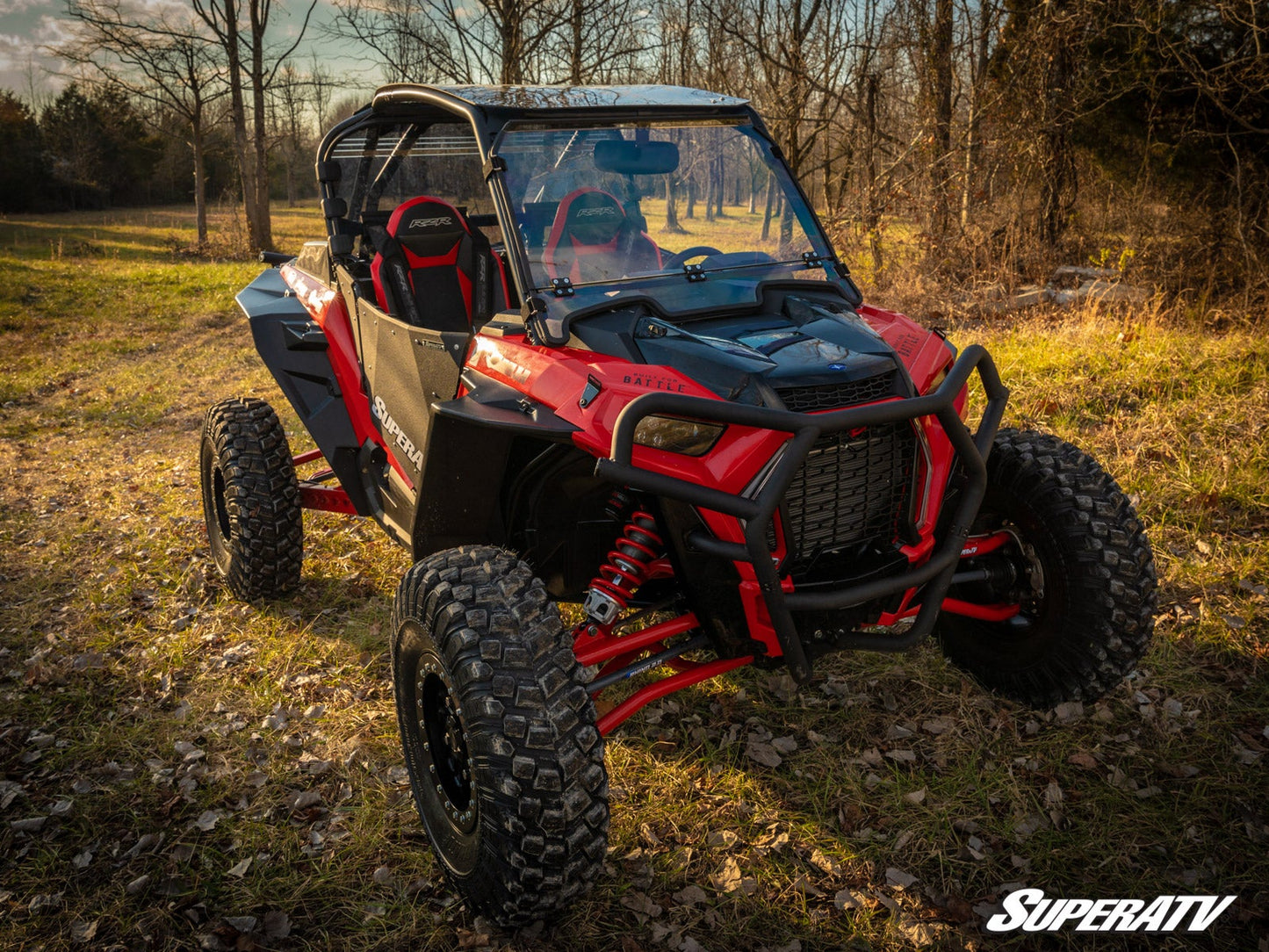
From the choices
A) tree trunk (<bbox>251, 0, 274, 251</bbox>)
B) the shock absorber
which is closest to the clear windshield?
the shock absorber

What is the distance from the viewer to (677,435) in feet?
8.29

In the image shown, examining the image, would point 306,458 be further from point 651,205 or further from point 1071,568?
point 1071,568

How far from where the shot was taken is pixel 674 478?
2.36 m

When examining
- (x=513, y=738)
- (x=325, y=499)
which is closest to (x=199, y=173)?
(x=325, y=499)

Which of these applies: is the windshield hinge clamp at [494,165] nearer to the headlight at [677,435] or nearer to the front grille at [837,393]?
the headlight at [677,435]

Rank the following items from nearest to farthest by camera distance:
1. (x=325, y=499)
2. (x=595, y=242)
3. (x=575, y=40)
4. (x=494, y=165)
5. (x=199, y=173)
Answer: (x=494, y=165)
(x=595, y=242)
(x=325, y=499)
(x=575, y=40)
(x=199, y=173)

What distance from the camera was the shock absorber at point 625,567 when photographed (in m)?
2.75

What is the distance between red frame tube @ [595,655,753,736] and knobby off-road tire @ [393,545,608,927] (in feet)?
1.04

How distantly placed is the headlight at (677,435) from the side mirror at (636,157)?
130 cm

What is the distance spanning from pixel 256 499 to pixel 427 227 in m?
1.52

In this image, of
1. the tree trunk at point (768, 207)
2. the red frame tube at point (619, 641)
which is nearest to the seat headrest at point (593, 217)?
→ the tree trunk at point (768, 207)

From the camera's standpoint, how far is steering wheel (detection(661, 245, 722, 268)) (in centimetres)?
325

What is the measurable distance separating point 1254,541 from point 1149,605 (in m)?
2.01

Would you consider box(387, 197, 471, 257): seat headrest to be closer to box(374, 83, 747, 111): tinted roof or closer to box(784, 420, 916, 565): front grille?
box(374, 83, 747, 111): tinted roof
